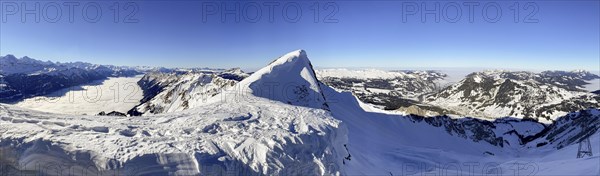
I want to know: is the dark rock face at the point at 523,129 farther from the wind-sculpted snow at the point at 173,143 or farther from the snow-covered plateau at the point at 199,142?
the wind-sculpted snow at the point at 173,143

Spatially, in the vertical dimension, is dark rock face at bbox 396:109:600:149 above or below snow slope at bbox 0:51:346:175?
below

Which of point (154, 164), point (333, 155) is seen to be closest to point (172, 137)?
point (154, 164)

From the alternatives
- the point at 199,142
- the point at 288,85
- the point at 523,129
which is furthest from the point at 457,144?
the point at 199,142

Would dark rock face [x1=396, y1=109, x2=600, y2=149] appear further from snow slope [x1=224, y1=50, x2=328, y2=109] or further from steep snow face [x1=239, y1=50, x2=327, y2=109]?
snow slope [x1=224, y1=50, x2=328, y2=109]

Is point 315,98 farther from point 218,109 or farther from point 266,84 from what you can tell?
point 218,109

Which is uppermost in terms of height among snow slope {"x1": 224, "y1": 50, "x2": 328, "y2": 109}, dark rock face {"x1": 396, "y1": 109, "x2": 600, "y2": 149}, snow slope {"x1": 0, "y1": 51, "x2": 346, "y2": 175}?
snow slope {"x1": 224, "y1": 50, "x2": 328, "y2": 109}

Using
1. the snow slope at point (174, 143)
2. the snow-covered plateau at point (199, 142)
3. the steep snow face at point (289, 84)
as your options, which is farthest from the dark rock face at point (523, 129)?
the snow slope at point (174, 143)

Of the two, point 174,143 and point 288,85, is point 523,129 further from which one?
point 174,143

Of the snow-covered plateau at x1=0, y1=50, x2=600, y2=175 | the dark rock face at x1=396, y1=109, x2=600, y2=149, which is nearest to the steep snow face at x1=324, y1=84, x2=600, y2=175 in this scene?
the dark rock face at x1=396, y1=109, x2=600, y2=149
